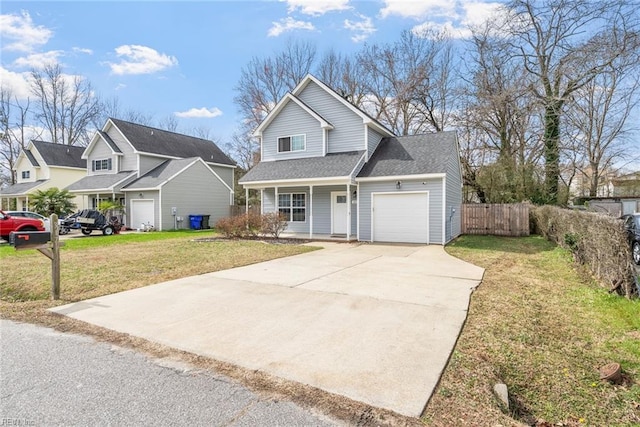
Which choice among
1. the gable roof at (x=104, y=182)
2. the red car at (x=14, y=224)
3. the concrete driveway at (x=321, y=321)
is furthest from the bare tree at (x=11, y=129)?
the concrete driveway at (x=321, y=321)

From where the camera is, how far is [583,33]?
19578 mm

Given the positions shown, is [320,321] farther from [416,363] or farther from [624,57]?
[624,57]

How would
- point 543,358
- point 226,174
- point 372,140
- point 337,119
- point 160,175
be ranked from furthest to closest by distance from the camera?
point 226,174 < point 160,175 < point 337,119 < point 372,140 < point 543,358

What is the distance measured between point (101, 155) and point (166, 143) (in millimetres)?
4673

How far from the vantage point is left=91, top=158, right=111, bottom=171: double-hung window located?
2559 cm

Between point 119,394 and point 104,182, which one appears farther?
point 104,182

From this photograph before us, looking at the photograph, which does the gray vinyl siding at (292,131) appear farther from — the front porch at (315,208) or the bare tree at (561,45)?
the bare tree at (561,45)

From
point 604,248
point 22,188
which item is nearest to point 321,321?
point 604,248

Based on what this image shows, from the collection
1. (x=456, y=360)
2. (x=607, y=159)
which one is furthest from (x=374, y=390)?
(x=607, y=159)

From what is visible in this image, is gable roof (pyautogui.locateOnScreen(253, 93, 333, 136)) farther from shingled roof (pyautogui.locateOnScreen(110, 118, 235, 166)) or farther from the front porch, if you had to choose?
shingled roof (pyautogui.locateOnScreen(110, 118, 235, 166))

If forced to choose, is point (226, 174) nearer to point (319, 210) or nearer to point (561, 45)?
point (319, 210)

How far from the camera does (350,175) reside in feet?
47.4

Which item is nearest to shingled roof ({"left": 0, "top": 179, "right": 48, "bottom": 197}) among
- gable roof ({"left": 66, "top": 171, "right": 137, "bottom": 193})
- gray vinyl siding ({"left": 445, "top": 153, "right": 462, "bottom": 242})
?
gable roof ({"left": 66, "top": 171, "right": 137, "bottom": 193})

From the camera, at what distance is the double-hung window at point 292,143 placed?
1764 centimetres
